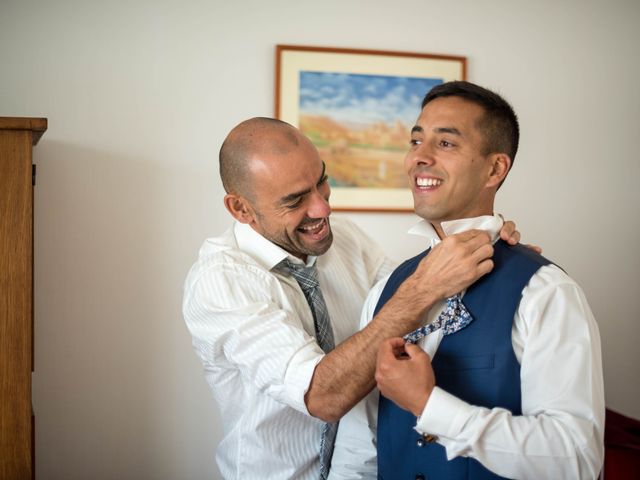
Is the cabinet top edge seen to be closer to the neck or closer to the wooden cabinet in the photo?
the wooden cabinet

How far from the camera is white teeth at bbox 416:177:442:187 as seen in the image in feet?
5.49

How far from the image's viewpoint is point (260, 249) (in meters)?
1.98

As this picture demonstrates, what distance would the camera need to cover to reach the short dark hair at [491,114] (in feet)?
5.52

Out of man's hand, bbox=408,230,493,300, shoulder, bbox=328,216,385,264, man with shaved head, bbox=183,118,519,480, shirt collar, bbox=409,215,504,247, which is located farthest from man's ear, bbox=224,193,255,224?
man's hand, bbox=408,230,493,300

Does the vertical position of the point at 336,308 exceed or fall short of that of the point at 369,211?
it falls short

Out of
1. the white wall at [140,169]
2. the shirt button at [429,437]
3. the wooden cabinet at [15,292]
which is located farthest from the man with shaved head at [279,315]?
the white wall at [140,169]

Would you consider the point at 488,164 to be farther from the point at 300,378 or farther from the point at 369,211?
the point at 369,211

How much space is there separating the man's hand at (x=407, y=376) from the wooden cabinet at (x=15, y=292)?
3.89ft

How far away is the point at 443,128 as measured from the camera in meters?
1.68

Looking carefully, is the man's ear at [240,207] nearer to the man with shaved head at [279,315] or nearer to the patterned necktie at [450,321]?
the man with shaved head at [279,315]

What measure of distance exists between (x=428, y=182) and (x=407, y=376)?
56 centimetres

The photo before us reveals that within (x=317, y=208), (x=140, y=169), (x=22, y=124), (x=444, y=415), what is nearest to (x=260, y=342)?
(x=317, y=208)

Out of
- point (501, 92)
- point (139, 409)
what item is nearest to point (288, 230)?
point (139, 409)

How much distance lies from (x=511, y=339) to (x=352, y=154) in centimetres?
170
